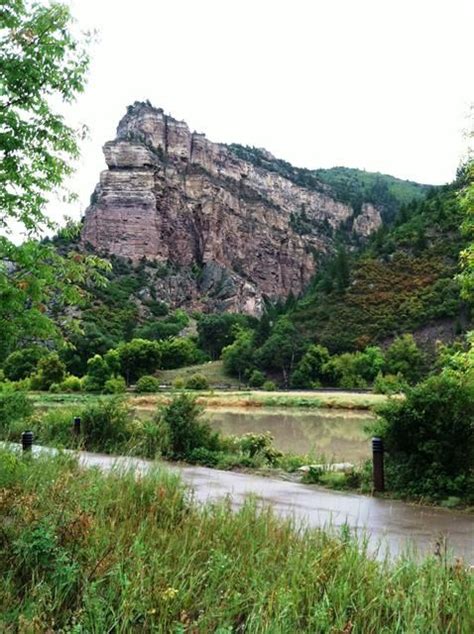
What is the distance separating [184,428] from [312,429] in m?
19.4

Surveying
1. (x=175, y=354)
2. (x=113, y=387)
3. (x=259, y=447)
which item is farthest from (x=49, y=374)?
(x=259, y=447)

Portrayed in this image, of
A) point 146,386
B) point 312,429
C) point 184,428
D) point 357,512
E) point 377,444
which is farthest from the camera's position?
point 146,386

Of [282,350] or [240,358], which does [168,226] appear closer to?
[240,358]

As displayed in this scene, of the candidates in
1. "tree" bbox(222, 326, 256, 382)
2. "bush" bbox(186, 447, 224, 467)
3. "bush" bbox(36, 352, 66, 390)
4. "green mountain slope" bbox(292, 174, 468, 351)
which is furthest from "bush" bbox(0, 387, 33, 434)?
"tree" bbox(222, 326, 256, 382)

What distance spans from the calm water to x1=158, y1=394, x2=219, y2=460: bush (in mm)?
2599

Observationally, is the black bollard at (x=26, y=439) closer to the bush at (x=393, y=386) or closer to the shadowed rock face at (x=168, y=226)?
the bush at (x=393, y=386)

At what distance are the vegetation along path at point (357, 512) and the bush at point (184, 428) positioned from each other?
9.43ft

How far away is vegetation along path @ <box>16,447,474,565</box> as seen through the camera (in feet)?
23.1

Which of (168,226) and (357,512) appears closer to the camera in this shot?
(357,512)

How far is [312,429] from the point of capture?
34.3m

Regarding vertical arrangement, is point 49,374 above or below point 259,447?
below

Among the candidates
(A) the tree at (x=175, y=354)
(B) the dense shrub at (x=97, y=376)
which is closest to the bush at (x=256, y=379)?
(A) the tree at (x=175, y=354)

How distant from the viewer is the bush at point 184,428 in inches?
630

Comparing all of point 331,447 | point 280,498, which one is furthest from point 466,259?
point 331,447
